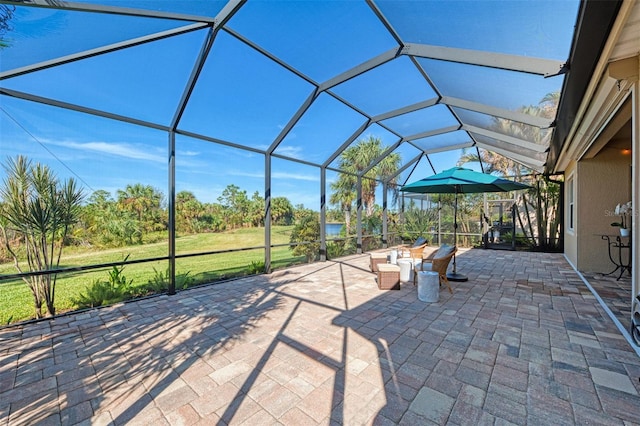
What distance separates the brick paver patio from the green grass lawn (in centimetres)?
243

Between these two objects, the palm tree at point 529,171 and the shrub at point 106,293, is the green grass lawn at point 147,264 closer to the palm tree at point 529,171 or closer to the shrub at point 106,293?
the shrub at point 106,293

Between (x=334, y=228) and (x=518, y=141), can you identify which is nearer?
(x=518, y=141)

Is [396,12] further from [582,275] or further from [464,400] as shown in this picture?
[582,275]

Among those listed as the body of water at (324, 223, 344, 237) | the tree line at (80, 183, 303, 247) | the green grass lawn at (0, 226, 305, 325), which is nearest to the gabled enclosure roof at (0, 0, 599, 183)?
the tree line at (80, 183, 303, 247)

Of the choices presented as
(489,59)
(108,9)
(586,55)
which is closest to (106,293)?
(108,9)

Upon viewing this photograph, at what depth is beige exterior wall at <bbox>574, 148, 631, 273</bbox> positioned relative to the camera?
588 cm

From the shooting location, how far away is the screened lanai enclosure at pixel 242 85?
2.87 meters

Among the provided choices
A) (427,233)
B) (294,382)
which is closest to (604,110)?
(294,382)

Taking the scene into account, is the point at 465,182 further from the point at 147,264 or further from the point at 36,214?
the point at 147,264

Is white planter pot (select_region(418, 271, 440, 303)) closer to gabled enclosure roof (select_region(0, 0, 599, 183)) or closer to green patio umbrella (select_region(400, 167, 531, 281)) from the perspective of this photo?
green patio umbrella (select_region(400, 167, 531, 281))

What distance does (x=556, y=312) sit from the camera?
3787mm

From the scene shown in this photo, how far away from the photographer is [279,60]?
4199 millimetres

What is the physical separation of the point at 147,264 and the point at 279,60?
12057 mm

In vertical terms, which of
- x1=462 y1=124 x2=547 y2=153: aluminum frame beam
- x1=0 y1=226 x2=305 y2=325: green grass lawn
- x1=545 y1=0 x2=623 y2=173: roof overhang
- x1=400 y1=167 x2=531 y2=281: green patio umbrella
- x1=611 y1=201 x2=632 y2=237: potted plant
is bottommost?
x1=0 y1=226 x2=305 y2=325: green grass lawn
